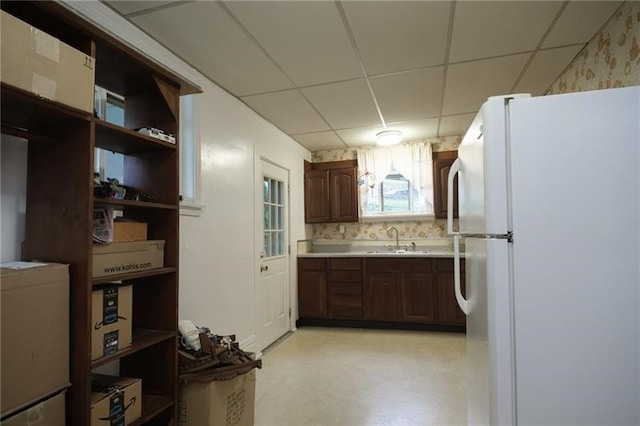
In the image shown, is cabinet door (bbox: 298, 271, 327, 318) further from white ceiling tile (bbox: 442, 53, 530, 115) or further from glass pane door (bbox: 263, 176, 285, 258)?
white ceiling tile (bbox: 442, 53, 530, 115)

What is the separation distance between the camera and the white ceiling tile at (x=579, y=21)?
1.80 metres

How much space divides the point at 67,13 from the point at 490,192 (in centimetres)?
166

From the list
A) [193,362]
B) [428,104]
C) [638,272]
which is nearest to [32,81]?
[193,362]

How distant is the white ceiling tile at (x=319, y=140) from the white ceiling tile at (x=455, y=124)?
4.22 ft

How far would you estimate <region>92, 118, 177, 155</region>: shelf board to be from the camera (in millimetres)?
1416

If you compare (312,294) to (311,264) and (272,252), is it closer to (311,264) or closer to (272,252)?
(311,264)

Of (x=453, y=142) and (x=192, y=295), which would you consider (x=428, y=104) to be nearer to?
(x=453, y=142)

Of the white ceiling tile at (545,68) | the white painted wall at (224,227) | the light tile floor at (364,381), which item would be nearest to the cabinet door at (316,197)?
the white painted wall at (224,227)

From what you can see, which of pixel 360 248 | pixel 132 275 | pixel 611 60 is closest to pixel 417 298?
pixel 360 248

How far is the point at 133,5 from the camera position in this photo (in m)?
1.74

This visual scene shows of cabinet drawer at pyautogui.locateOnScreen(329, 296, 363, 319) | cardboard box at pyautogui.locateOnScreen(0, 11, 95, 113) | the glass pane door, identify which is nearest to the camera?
cardboard box at pyautogui.locateOnScreen(0, 11, 95, 113)

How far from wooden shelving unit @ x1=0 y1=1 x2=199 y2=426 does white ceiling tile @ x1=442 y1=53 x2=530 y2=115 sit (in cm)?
202

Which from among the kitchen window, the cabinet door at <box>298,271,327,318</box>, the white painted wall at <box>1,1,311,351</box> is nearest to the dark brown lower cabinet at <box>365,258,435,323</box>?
the cabinet door at <box>298,271,327,318</box>

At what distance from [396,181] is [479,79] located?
2.09m
